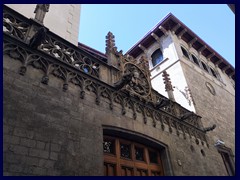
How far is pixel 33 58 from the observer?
4.03 meters

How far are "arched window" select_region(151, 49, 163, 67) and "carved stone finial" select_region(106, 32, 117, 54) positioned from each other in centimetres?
685

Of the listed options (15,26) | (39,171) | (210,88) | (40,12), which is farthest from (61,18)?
(210,88)

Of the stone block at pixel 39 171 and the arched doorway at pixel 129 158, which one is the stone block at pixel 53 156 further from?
the arched doorway at pixel 129 158

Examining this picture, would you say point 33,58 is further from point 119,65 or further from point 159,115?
point 159,115

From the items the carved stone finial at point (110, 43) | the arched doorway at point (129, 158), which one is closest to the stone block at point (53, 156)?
the arched doorway at point (129, 158)

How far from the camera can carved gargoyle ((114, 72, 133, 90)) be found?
5.11 m

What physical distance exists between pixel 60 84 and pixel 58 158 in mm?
1521

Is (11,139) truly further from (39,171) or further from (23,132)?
(39,171)

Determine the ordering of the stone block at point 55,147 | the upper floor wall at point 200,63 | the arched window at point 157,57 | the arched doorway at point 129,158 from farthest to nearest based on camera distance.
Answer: the arched window at point 157,57
the upper floor wall at point 200,63
the arched doorway at point 129,158
the stone block at point 55,147

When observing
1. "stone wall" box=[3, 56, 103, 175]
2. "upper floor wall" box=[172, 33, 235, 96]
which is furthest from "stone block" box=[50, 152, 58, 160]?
"upper floor wall" box=[172, 33, 235, 96]

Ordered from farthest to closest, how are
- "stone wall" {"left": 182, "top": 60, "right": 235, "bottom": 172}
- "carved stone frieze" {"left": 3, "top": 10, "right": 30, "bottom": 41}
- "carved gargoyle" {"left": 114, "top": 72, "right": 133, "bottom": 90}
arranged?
1. "stone wall" {"left": 182, "top": 60, "right": 235, "bottom": 172}
2. "carved gargoyle" {"left": 114, "top": 72, "right": 133, "bottom": 90}
3. "carved stone frieze" {"left": 3, "top": 10, "right": 30, "bottom": 41}

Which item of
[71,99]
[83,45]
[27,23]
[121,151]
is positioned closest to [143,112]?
[121,151]

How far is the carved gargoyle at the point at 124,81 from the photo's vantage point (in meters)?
5.11

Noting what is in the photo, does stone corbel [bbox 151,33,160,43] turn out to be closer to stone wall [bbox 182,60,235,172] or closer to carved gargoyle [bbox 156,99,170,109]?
stone wall [bbox 182,60,235,172]
